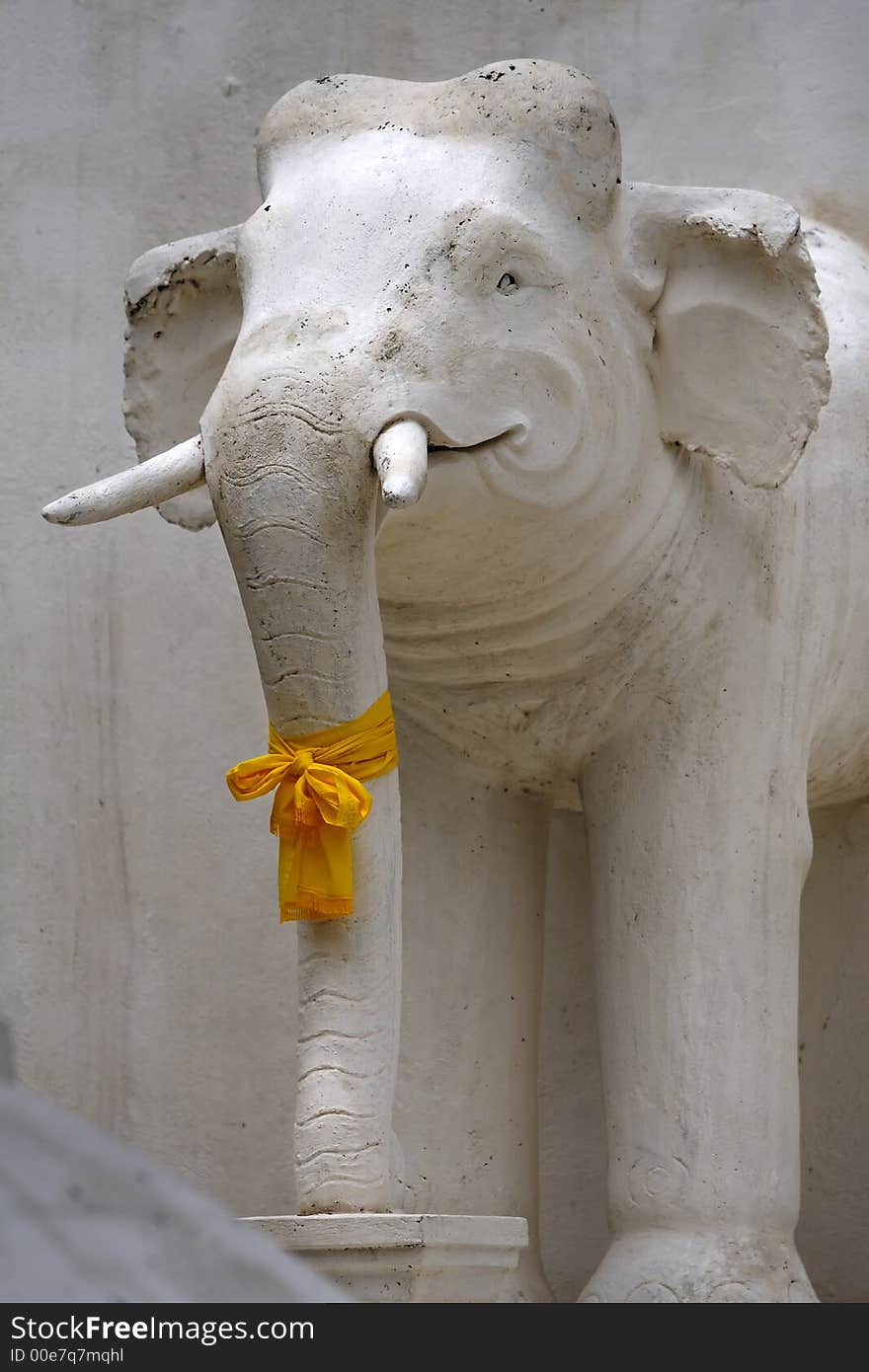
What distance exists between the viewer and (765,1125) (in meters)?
2.12

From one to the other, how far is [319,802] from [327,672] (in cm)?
9

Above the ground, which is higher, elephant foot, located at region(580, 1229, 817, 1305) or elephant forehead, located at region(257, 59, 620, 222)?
elephant forehead, located at region(257, 59, 620, 222)

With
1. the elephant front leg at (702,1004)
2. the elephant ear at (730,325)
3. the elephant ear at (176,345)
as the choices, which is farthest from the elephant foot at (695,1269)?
the elephant ear at (176,345)

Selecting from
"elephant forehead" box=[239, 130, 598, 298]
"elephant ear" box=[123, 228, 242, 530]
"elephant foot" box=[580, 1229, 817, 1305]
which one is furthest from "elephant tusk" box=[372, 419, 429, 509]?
"elephant foot" box=[580, 1229, 817, 1305]

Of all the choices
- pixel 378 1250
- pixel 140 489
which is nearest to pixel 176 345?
pixel 140 489

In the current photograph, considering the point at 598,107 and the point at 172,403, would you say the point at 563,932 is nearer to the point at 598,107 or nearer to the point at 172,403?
the point at 172,403

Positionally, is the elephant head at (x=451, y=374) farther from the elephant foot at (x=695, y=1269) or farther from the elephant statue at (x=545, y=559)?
the elephant foot at (x=695, y=1269)

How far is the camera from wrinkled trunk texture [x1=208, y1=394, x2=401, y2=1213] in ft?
6.18

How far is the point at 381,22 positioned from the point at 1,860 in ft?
3.06

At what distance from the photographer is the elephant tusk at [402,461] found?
1.82 m

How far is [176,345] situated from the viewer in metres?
2.29

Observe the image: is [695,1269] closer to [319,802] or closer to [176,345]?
[319,802]

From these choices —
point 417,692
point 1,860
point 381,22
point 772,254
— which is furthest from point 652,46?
point 1,860

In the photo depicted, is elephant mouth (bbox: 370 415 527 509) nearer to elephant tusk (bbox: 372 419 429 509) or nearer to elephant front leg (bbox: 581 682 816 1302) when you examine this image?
elephant tusk (bbox: 372 419 429 509)
